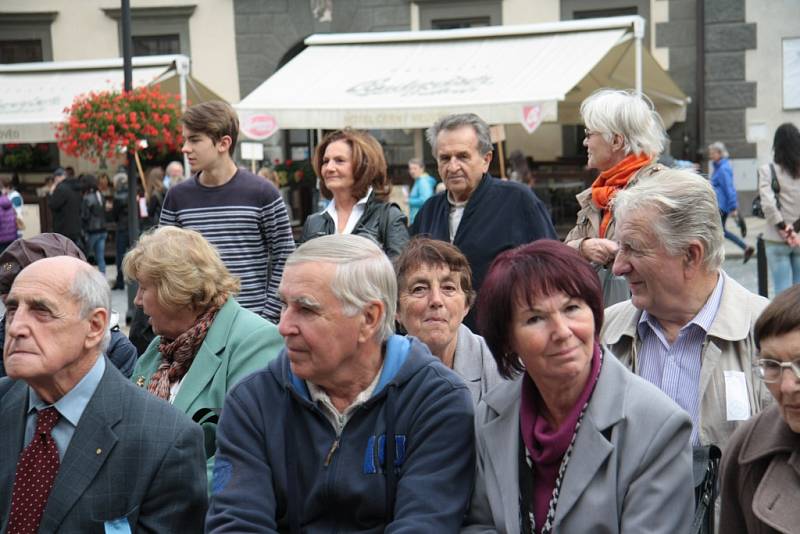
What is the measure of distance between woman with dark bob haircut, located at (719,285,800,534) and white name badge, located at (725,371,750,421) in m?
0.52

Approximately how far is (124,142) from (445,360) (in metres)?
10.5

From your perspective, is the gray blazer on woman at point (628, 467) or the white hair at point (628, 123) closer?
the gray blazer on woman at point (628, 467)

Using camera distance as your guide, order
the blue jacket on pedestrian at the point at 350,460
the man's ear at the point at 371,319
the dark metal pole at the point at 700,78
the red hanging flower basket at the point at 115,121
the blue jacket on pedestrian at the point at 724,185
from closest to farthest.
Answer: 1. the blue jacket on pedestrian at the point at 350,460
2. the man's ear at the point at 371,319
3. the red hanging flower basket at the point at 115,121
4. the blue jacket on pedestrian at the point at 724,185
5. the dark metal pole at the point at 700,78

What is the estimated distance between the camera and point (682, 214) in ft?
10.9

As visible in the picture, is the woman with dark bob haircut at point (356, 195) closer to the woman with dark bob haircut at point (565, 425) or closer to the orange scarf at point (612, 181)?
the orange scarf at point (612, 181)

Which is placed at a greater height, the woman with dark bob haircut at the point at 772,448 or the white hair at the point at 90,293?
the white hair at the point at 90,293

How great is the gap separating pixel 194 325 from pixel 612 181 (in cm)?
188

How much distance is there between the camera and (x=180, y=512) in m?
3.15

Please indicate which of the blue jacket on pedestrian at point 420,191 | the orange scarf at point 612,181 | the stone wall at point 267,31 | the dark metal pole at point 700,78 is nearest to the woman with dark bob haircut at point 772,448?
the orange scarf at point 612,181

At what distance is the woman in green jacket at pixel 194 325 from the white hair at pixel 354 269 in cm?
89

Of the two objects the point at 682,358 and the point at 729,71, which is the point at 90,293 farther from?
the point at 729,71

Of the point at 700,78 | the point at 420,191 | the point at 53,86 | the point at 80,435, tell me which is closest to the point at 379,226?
the point at 80,435

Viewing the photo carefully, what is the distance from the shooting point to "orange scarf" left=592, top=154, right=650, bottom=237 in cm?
459

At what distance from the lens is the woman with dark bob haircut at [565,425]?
2.66 meters
